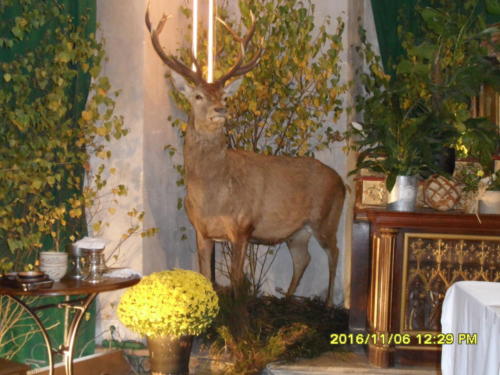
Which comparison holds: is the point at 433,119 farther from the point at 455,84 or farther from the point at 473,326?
the point at 473,326

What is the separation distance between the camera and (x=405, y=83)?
192 inches

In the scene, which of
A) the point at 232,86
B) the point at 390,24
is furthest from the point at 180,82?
the point at 390,24

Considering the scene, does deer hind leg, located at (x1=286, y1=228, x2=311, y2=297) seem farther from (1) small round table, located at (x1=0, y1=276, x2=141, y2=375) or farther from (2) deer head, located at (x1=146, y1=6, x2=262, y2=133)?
(1) small round table, located at (x1=0, y1=276, x2=141, y2=375)

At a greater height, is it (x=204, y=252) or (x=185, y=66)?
(x=185, y=66)

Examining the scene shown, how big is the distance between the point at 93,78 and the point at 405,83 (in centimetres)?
232

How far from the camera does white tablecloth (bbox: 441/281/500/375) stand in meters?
2.12

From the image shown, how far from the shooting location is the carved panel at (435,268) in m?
4.05

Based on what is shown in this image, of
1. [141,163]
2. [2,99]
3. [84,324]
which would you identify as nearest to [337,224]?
[141,163]

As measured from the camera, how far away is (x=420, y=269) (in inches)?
161

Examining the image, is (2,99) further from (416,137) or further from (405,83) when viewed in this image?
(405,83)

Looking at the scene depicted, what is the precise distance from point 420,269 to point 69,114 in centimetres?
248

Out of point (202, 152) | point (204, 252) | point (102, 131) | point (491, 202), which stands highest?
point (102, 131)

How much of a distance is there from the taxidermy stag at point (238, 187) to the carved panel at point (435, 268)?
116cm

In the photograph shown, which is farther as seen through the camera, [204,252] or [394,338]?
[204,252]
